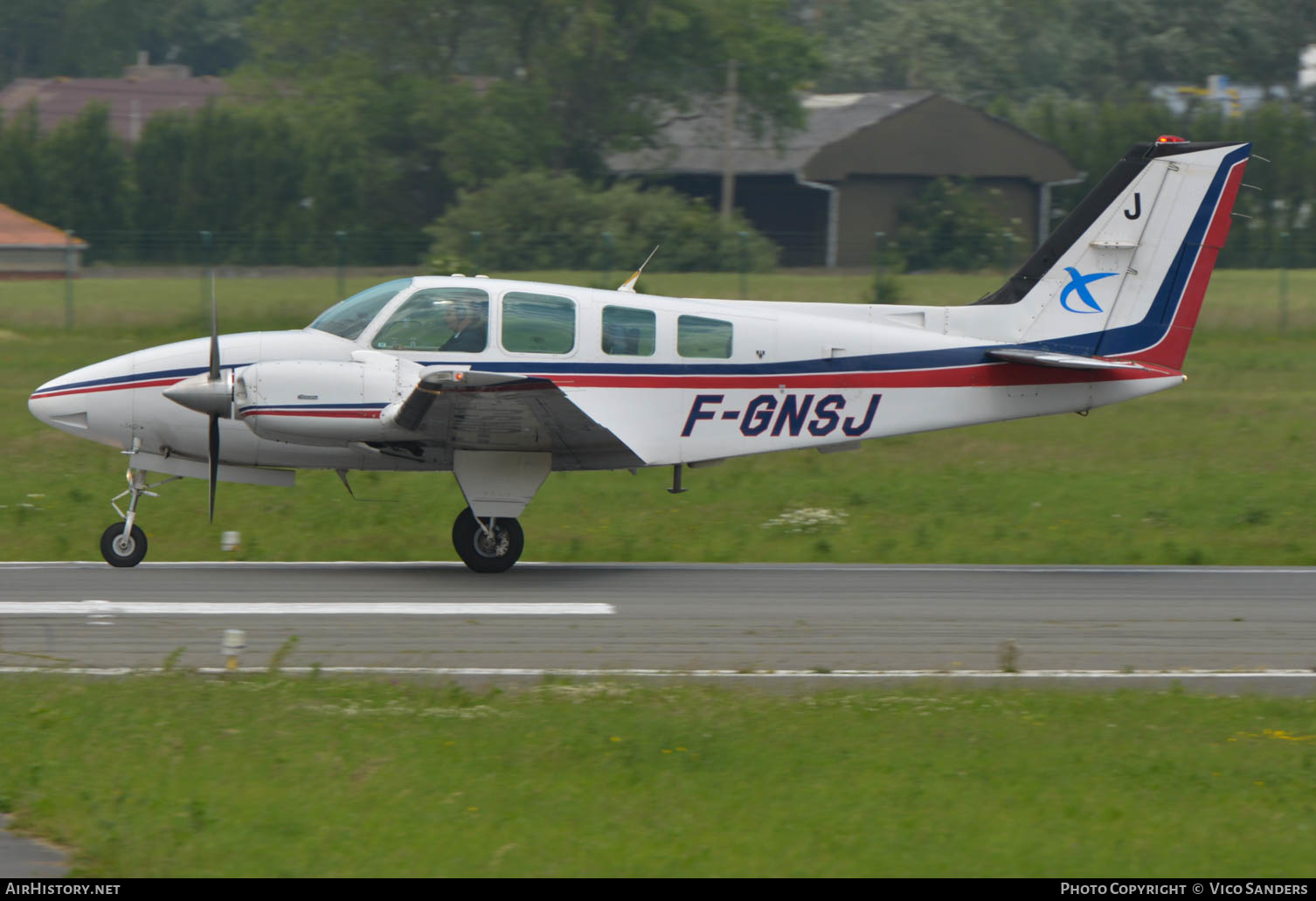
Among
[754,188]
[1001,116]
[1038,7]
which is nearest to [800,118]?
[754,188]

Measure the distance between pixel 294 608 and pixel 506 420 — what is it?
235cm

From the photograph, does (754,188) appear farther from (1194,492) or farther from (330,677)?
(330,677)

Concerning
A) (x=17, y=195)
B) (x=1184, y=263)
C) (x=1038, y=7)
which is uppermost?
→ (x=1038, y=7)

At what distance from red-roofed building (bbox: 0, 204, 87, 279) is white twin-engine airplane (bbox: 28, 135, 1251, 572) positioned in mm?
28955

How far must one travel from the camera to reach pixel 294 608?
12.1 metres

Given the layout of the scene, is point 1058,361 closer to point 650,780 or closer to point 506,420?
point 506,420

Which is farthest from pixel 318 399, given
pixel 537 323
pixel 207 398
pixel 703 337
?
pixel 703 337

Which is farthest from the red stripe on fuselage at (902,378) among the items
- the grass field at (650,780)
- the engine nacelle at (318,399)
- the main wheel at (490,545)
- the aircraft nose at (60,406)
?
the grass field at (650,780)

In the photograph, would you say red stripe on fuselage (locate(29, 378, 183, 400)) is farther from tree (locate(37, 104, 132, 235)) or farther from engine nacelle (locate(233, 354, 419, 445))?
tree (locate(37, 104, 132, 235))

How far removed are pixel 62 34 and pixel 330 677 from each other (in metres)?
75.0

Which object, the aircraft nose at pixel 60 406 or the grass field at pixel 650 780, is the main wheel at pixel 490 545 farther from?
the grass field at pixel 650 780

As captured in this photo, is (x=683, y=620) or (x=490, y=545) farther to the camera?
(x=490, y=545)

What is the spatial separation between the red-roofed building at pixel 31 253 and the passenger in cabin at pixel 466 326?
1169 inches

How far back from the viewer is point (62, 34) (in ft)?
248
